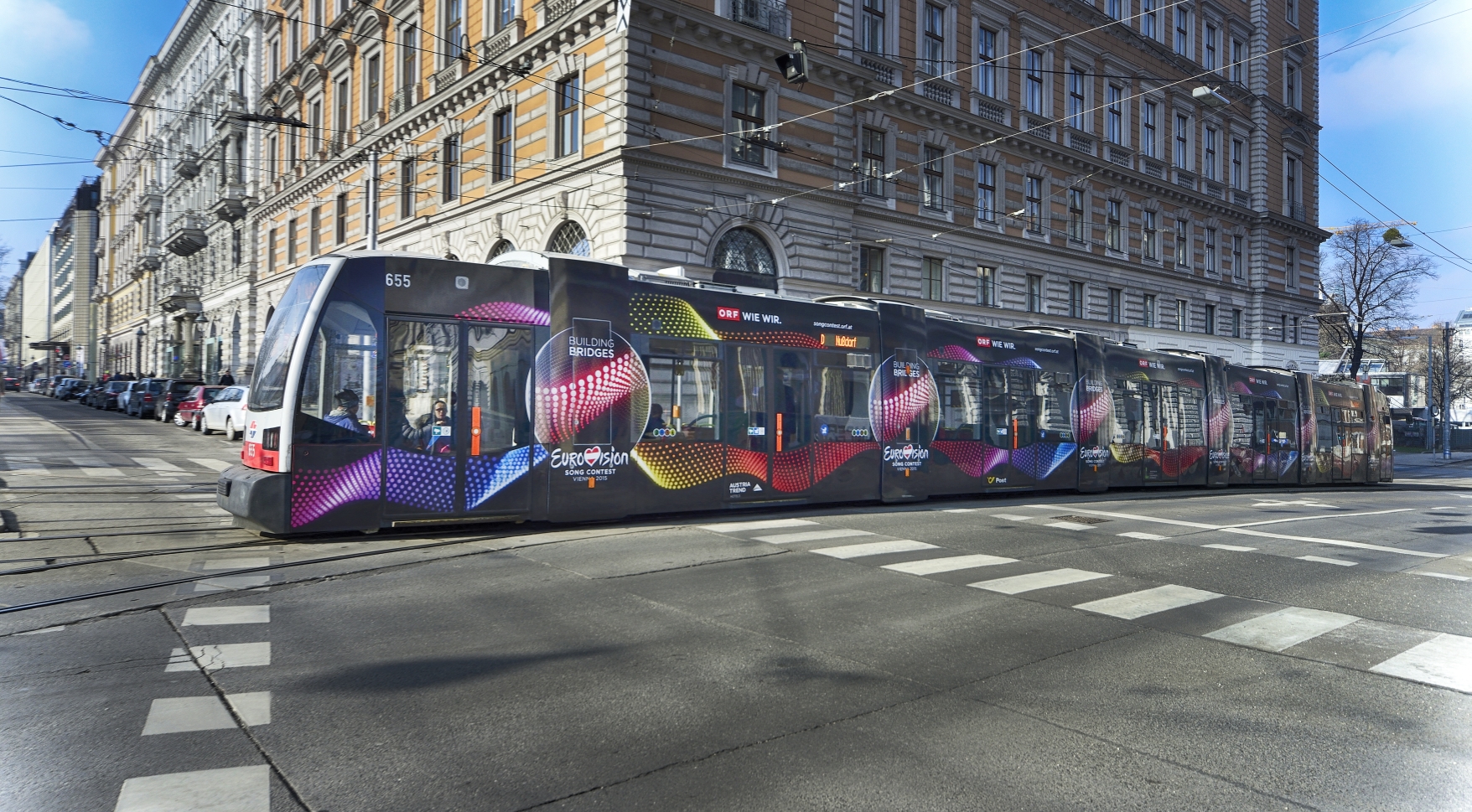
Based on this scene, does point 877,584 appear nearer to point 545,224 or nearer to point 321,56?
point 545,224

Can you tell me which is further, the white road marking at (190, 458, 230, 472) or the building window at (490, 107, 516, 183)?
the building window at (490, 107, 516, 183)

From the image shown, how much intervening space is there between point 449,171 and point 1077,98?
948 inches

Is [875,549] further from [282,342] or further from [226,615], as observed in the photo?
[282,342]

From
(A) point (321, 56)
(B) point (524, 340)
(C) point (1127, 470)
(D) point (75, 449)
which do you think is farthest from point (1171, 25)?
(D) point (75, 449)

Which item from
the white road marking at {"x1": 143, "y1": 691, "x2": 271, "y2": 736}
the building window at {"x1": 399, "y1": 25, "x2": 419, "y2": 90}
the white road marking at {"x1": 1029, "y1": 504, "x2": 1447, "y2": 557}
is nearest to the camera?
the white road marking at {"x1": 143, "y1": 691, "x2": 271, "y2": 736}

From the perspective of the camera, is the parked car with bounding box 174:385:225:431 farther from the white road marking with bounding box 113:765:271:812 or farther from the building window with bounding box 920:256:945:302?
the white road marking with bounding box 113:765:271:812

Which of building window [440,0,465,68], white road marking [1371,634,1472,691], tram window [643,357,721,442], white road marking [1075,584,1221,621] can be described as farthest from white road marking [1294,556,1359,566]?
building window [440,0,465,68]

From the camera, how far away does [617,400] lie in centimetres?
1216

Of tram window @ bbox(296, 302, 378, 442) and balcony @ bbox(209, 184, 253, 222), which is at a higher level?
balcony @ bbox(209, 184, 253, 222)

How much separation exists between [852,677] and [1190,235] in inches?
1739

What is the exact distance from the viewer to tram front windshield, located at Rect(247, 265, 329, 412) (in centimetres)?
1018

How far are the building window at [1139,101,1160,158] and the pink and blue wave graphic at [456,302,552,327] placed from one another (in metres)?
36.2

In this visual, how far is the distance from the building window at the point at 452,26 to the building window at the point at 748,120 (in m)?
10.3

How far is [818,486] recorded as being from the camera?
14.6m
